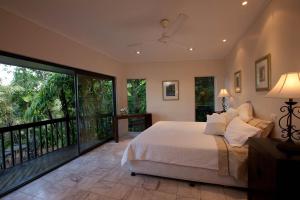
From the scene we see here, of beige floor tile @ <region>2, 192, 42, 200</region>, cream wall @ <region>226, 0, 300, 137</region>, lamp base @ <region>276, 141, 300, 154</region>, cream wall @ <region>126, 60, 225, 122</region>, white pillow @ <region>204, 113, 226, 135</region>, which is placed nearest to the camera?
lamp base @ <region>276, 141, 300, 154</region>

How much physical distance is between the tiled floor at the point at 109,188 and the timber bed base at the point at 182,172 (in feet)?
0.34

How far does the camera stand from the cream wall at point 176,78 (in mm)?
5902

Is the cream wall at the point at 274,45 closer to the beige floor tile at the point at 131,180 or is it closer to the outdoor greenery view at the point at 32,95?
the beige floor tile at the point at 131,180

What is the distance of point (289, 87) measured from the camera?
4.82 feet

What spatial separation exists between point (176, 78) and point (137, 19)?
138 inches

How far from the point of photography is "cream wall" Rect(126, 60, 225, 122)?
590cm

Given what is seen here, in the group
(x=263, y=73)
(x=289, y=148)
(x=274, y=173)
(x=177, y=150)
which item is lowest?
(x=177, y=150)

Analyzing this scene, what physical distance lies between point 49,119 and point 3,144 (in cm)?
126

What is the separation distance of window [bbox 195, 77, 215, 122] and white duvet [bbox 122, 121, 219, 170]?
319 cm

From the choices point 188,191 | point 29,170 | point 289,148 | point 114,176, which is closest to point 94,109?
point 29,170

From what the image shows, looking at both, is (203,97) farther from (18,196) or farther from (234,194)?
(18,196)

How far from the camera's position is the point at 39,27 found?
2.89 m

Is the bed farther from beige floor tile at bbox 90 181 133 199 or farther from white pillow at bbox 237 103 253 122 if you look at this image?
white pillow at bbox 237 103 253 122

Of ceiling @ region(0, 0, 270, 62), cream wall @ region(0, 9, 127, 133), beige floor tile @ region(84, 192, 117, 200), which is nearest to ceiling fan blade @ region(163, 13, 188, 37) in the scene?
ceiling @ region(0, 0, 270, 62)
